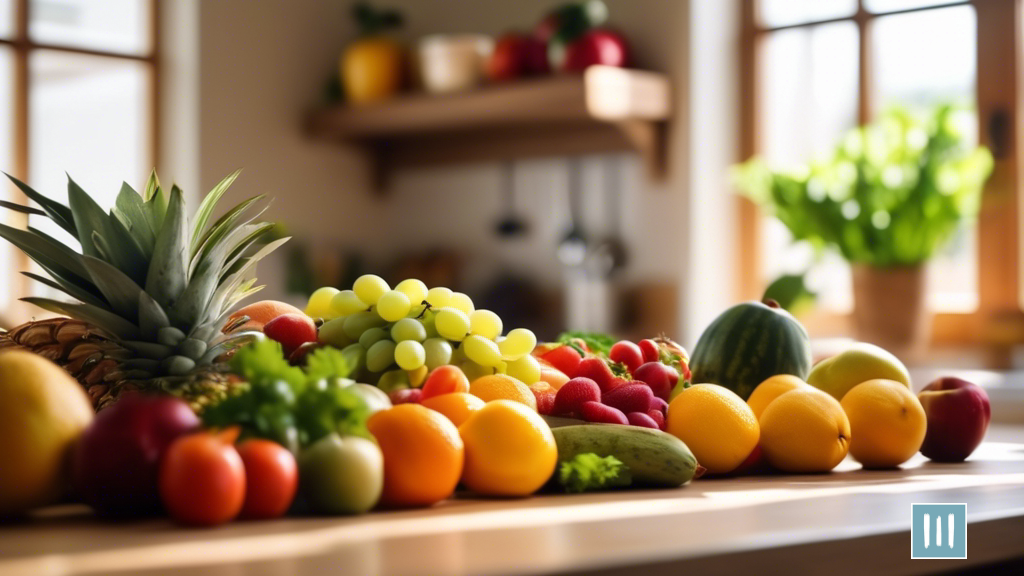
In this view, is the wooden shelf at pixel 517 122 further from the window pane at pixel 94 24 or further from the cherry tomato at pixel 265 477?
the cherry tomato at pixel 265 477

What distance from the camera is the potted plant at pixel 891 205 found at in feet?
8.66

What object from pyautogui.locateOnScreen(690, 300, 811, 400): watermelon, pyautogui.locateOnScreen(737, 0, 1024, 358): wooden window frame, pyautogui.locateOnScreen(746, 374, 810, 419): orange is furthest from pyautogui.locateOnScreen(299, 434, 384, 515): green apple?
pyautogui.locateOnScreen(737, 0, 1024, 358): wooden window frame

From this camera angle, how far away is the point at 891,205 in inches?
106

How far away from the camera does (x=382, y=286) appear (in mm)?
→ 984

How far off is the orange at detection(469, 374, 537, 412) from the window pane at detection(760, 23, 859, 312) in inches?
91.5

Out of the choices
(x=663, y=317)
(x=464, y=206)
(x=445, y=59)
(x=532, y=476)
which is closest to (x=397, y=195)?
(x=464, y=206)

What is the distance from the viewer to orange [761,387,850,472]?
3.01 ft

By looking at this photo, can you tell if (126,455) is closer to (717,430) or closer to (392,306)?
(392,306)

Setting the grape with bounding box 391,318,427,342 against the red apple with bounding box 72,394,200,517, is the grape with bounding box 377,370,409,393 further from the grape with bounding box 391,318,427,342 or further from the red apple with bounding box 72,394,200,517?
the red apple with bounding box 72,394,200,517

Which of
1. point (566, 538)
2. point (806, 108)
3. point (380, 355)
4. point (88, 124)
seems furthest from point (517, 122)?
point (566, 538)

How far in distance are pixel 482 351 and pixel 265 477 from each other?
33 cm

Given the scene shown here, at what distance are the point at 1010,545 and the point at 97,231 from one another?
2.41ft

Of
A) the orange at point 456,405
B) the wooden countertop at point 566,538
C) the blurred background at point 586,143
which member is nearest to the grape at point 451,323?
the orange at point 456,405

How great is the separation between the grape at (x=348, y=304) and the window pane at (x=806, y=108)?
7.49 feet
